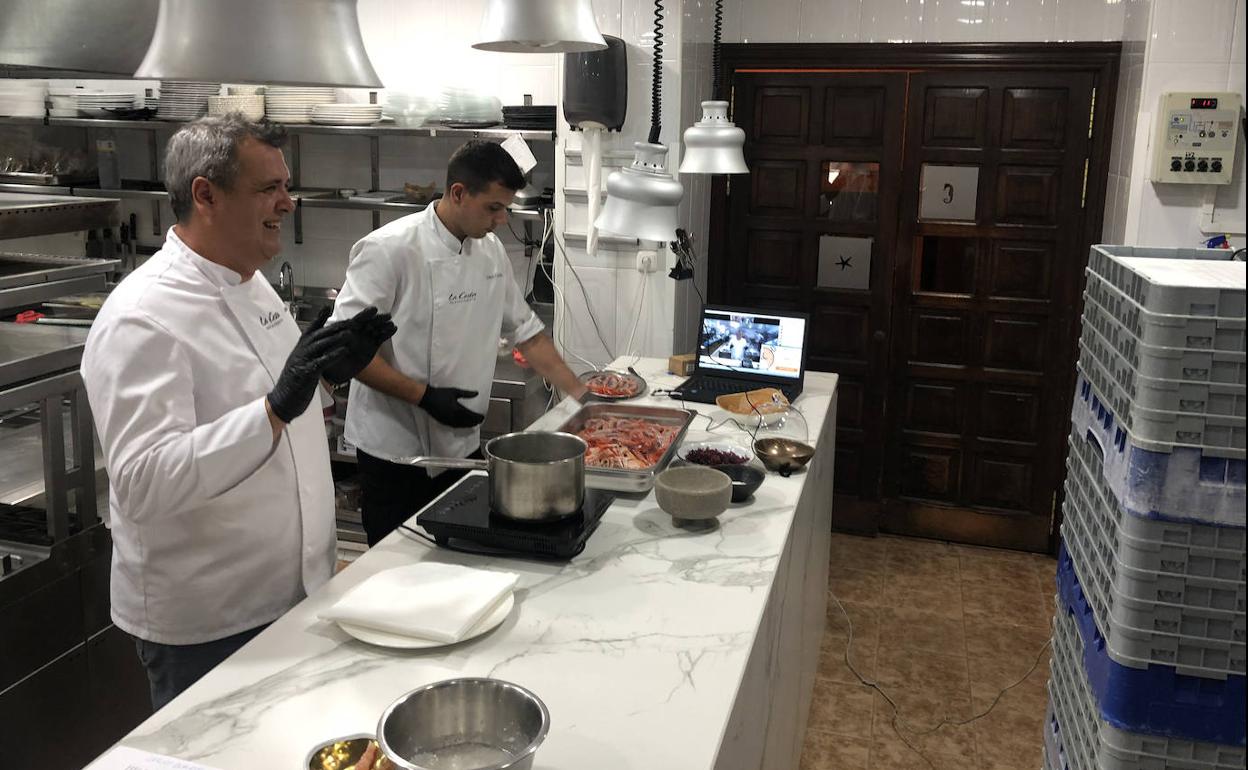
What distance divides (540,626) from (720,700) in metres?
0.37

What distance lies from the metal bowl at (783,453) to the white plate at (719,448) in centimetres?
4

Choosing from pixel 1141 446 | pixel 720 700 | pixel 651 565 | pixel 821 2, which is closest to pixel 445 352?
pixel 651 565

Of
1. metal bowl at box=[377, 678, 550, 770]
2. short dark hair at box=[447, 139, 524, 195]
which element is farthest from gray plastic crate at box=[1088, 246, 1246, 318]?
short dark hair at box=[447, 139, 524, 195]

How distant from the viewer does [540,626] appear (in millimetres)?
1821

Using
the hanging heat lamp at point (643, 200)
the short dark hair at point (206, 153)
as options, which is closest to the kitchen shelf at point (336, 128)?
the hanging heat lamp at point (643, 200)

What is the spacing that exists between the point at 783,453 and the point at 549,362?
0.96 m

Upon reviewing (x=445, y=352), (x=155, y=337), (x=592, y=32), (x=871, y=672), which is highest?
(x=592, y=32)

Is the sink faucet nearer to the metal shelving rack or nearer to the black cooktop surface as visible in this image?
the metal shelving rack

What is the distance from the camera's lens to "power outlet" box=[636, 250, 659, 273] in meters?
4.39

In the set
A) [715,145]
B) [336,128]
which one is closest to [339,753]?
[715,145]

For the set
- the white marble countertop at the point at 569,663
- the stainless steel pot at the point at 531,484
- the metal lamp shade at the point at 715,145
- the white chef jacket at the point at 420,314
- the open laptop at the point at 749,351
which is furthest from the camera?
the open laptop at the point at 749,351

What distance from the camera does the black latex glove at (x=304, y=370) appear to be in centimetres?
181

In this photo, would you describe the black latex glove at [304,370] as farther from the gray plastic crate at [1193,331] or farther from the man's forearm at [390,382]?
the gray plastic crate at [1193,331]

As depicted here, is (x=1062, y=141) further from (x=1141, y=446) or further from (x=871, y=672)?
(x=1141, y=446)
